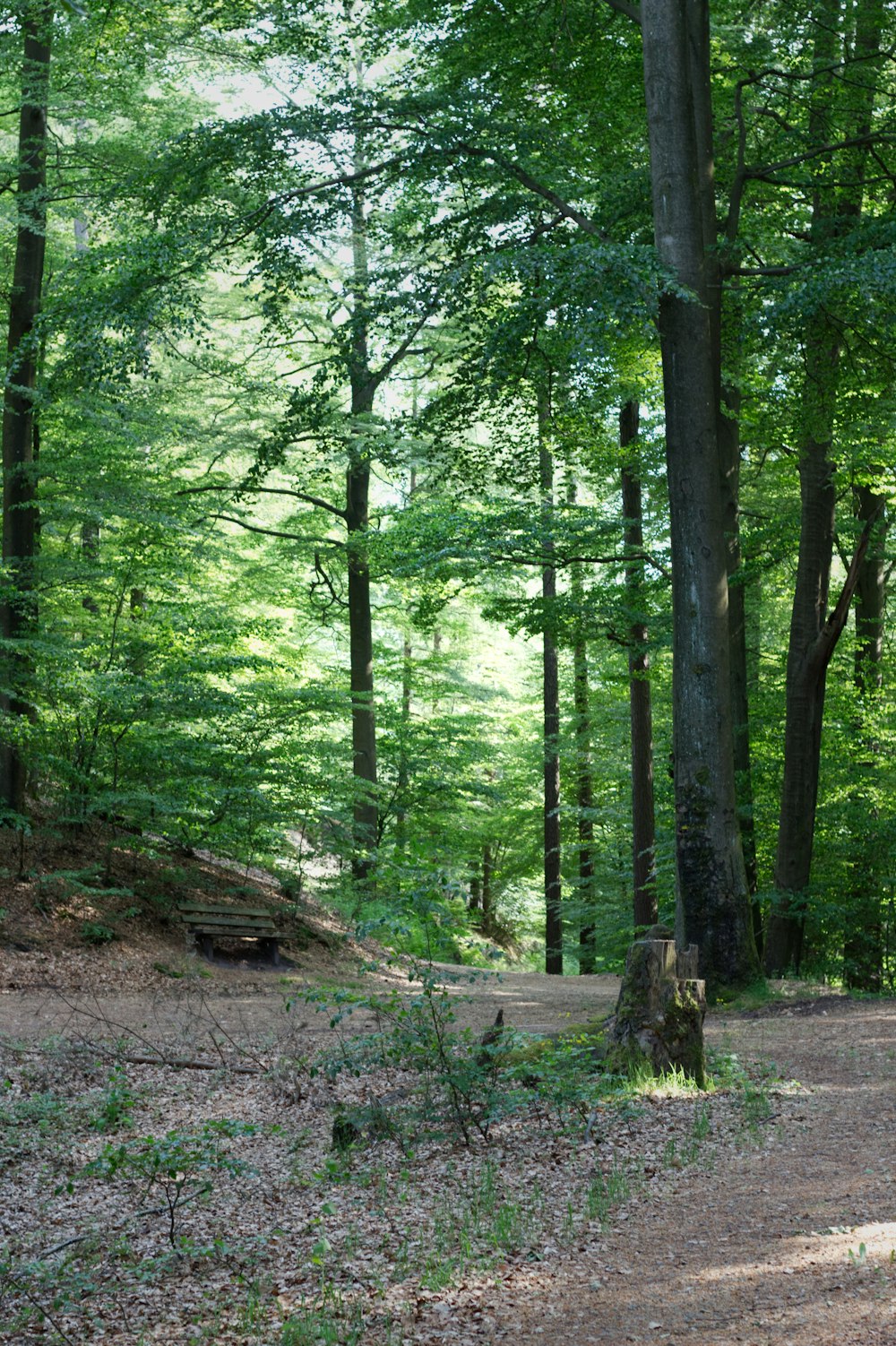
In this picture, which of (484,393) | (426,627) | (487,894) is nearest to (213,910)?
(426,627)

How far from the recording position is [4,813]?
43.4 feet

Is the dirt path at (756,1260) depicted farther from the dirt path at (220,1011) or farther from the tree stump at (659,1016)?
the dirt path at (220,1011)

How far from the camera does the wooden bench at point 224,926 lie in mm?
13641

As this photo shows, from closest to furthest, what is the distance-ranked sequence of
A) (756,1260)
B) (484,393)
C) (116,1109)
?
(756,1260) < (116,1109) < (484,393)

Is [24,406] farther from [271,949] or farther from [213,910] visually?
[271,949]

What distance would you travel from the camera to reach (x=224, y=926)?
13.8 meters

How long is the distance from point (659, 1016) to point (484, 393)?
281 inches

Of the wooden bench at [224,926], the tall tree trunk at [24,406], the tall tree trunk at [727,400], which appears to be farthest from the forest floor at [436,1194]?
the tall tree trunk at [24,406]

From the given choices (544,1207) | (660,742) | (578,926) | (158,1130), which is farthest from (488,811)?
(544,1207)

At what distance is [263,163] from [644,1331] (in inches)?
435

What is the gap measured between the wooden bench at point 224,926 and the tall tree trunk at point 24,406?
8.37 ft

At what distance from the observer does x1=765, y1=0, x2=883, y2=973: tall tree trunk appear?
11727 mm

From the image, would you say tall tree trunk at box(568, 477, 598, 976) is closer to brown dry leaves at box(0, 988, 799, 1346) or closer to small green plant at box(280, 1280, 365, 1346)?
brown dry leaves at box(0, 988, 799, 1346)

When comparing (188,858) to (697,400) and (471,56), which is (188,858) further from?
(471,56)
